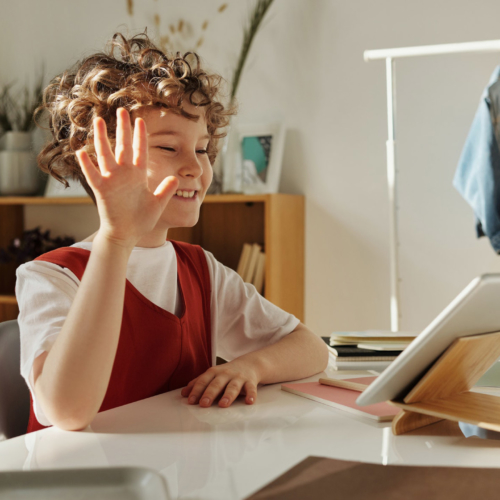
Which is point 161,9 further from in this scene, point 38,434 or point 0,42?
point 38,434

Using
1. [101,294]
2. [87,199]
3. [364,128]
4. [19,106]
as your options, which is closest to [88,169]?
[101,294]

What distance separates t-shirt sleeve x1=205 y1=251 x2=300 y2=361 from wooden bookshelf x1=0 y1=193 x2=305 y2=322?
115cm

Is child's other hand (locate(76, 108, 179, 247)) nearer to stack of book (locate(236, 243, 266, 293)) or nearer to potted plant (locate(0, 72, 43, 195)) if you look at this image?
stack of book (locate(236, 243, 266, 293))

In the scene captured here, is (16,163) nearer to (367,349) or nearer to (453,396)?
(367,349)

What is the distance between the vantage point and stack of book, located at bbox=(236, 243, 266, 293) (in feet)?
8.29

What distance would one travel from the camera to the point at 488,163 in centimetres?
195

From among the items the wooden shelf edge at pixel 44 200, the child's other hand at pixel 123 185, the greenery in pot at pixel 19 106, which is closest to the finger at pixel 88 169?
the child's other hand at pixel 123 185

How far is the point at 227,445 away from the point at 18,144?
269 cm

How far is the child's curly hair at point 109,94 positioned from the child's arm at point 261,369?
1.48 ft

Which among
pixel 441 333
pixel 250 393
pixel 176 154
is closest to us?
pixel 441 333

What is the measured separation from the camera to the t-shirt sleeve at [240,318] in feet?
3.96

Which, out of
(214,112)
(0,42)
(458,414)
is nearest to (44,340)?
A: (458,414)

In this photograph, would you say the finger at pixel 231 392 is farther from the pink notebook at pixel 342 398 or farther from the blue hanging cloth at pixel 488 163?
the blue hanging cloth at pixel 488 163

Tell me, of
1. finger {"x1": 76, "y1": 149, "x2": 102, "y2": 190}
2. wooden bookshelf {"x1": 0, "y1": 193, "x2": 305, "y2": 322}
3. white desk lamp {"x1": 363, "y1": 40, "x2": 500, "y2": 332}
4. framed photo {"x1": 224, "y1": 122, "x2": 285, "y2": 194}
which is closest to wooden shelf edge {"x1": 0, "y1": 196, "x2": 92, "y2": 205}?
wooden bookshelf {"x1": 0, "y1": 193, "x2": 305, "y2": 322}
